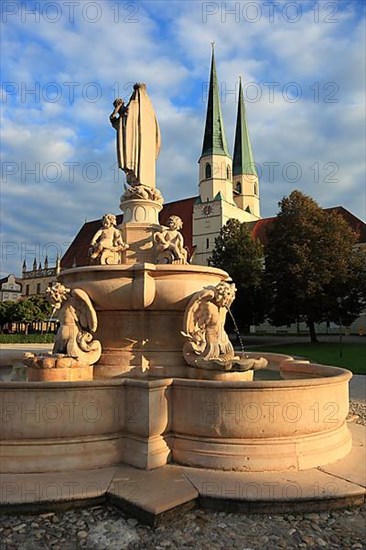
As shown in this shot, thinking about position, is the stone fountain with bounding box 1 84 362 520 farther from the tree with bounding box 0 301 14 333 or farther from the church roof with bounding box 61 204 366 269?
the church roof with bounding box 61 204 366 269

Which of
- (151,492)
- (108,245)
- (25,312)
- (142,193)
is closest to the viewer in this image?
(151,492)

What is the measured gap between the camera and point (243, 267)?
39.3m

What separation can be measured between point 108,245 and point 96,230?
237 feet

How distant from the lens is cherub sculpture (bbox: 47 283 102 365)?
6441mm

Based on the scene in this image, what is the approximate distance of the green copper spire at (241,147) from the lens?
79750 millimetres

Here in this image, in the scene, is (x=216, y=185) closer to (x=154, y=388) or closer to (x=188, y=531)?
(x=154, y=388)

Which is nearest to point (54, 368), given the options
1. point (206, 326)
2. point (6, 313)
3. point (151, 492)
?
point (206, 326)

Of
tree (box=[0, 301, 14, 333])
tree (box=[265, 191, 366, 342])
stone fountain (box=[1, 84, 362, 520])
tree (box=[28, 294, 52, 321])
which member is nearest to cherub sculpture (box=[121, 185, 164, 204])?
stone fountain (box=[1, 84, 362, 520])

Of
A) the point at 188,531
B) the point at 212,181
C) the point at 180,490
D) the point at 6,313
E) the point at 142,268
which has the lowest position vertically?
the point at 188,531

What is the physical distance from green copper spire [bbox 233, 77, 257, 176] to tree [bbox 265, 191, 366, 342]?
145 feet

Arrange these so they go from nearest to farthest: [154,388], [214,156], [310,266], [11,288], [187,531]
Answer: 1. [187,531]
2. [154,388]
3. [310,266]
4. [214,156]
5. [11,288]

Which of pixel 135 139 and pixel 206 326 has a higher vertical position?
pixel 135 139

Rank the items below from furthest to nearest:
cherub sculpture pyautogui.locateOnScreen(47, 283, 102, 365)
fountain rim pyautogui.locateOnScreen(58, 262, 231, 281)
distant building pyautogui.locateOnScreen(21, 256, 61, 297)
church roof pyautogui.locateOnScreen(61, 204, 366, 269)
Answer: distant building pyautogui.locateOnScreen(21, 256, 61, 297), church roof pyautogui.locateOnScreen(61, 204, 366, 269), fountain rim pyautogui.locateOnScreen(58, 262, 231, 281), cherub sculpture pyautogui.locateOnScreen(47, 283, 102, 365)

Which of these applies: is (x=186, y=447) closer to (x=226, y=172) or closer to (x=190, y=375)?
(x=190, y=375)
